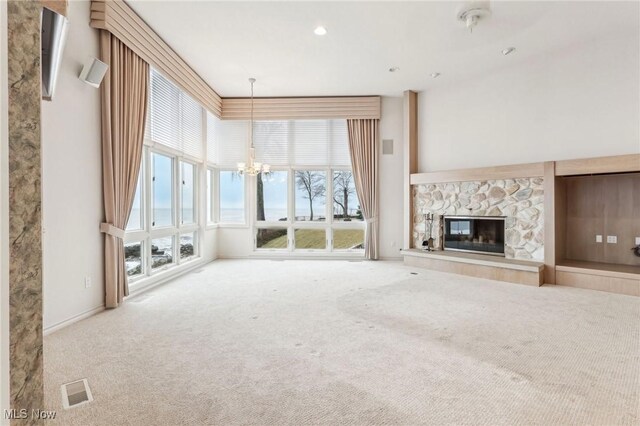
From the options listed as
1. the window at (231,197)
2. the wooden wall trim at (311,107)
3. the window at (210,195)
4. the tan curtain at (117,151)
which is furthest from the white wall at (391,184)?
the tan curtain at (117,151)

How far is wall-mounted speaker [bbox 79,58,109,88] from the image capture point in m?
3.16

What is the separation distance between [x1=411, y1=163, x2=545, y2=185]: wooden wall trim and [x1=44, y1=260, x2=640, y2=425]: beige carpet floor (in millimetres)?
1833

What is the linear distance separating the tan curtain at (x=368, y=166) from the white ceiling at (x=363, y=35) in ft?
3.62

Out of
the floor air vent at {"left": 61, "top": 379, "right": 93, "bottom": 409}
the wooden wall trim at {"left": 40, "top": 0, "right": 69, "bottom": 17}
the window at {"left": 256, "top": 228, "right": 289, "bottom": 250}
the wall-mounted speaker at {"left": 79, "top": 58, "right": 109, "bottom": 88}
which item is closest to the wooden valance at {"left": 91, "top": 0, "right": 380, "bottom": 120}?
the wall-mounted speaker at {"left": 79, "top": 58, "right": 109, "bottom": 88}

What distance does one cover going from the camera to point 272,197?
6.98 meters

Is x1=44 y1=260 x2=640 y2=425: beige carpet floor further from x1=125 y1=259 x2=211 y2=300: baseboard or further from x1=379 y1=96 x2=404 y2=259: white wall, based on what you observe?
x1=379 y1=96 x2=404 y2=259: white wall

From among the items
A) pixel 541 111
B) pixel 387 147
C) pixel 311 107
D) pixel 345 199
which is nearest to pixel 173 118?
pixel 311 107

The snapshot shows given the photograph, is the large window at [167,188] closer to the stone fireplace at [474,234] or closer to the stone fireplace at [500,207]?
the stone fireplace at [500,207]

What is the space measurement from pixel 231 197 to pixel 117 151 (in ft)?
11.3

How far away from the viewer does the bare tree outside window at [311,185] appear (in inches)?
273

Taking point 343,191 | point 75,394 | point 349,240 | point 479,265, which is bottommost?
point 75,394

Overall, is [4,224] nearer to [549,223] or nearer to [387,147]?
[549,223]

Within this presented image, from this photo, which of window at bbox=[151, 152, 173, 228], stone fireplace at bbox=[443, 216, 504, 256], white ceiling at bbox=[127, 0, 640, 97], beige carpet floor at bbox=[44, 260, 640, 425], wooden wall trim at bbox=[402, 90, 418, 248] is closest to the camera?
beige carpet floor at bbox=[44, 260, 640, 425]

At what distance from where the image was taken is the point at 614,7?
3.63 m
